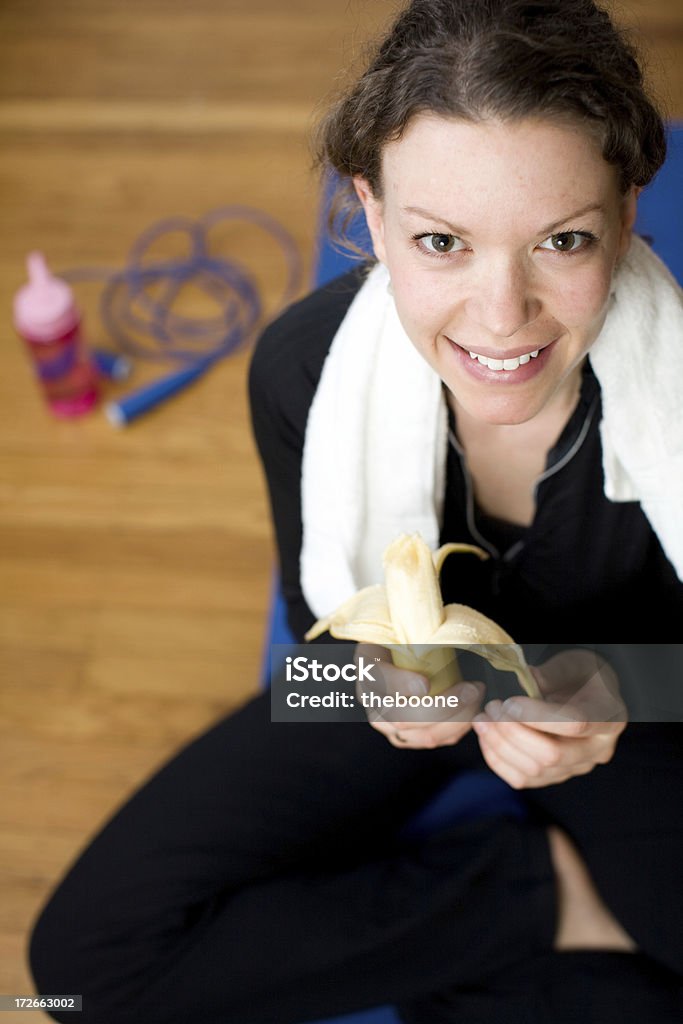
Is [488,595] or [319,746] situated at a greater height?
[488,595]

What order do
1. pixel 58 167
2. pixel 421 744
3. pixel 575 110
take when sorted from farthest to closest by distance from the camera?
1. pixel 58 167
2. pixel 421 744
3. pixel 575 110

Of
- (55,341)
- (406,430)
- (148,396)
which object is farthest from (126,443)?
(406,430)

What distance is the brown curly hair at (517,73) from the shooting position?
→ 26.6 inches

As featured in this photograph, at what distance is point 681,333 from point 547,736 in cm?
33

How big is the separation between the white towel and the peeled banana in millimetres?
146

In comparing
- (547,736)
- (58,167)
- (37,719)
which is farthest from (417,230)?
(58,167)

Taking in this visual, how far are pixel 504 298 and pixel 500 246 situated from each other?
0.11ft

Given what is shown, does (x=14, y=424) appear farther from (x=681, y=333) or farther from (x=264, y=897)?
(x=681, y=333)

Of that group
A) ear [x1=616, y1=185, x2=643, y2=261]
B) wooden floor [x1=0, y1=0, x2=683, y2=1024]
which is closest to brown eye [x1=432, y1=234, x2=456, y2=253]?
ear [x1=616, y1=185, x2=643, y2=261]

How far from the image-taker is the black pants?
1.04 m

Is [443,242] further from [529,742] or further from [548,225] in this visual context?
[529,742]

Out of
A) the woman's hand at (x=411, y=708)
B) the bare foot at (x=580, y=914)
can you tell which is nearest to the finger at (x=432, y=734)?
the woman's hand at (x=411, y=708)

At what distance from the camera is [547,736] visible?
88 cm

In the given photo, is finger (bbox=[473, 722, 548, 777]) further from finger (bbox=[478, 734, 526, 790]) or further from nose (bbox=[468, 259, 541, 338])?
nose (bbox=[468, 259, 541, 338])
